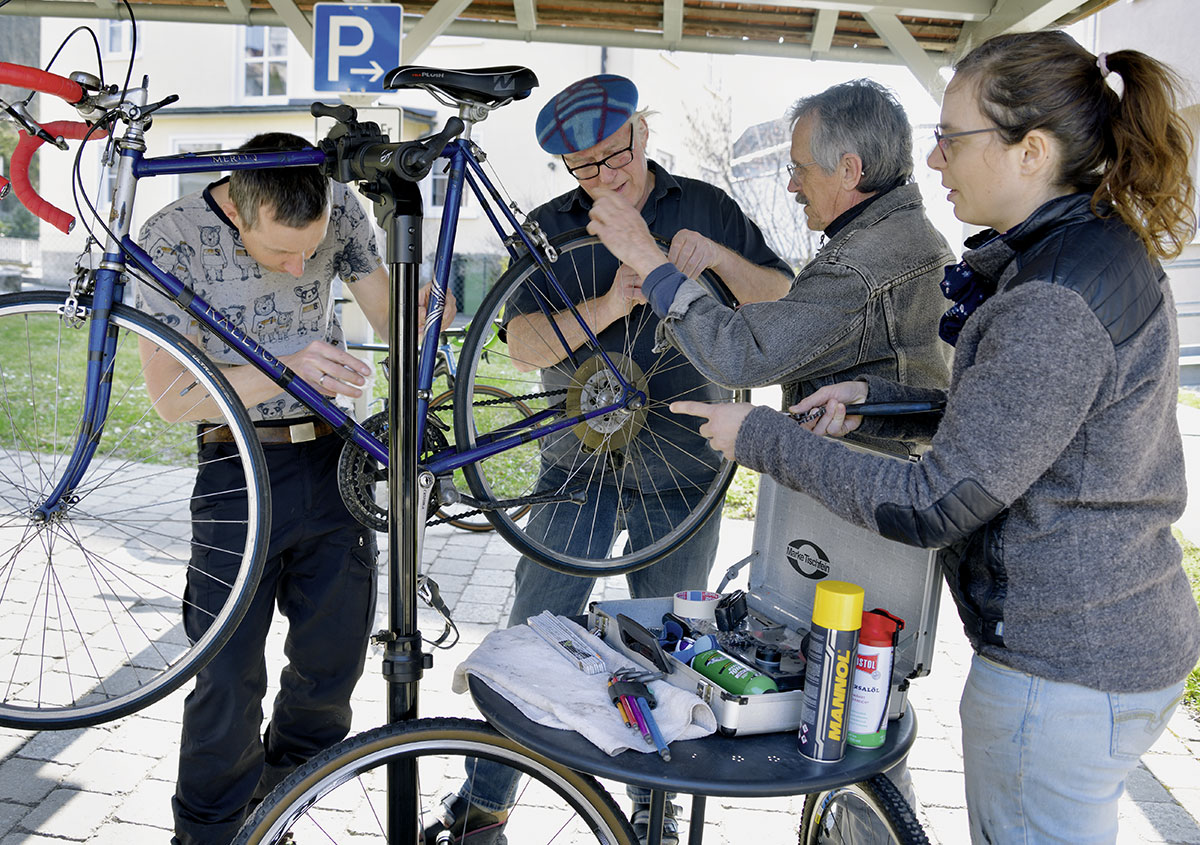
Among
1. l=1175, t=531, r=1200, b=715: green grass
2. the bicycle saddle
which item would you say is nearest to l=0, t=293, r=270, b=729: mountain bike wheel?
the bicycle saddle

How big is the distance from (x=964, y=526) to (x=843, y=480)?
0.16 metres

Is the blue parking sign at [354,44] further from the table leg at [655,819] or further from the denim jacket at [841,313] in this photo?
the table leg at [655,819]

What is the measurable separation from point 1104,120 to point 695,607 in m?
0.97

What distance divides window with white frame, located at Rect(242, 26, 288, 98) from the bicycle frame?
15.9 meters

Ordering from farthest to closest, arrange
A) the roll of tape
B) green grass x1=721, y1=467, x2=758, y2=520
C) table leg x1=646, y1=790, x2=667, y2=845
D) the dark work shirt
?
green grass x1=721, y1=467, x2=758, y2=520 < the dark work shirt < the roll of tape < table leg x1=646, y1=790, x2=667, y2=845

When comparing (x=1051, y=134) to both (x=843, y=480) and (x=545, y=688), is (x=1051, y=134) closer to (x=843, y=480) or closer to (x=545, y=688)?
(x=843, y=480)

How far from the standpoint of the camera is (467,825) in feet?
6.91

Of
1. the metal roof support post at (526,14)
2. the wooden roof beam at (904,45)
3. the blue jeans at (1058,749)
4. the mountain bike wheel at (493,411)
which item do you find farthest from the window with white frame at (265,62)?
the blue jeans at (1058,749)

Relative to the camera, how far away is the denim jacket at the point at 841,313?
1.66 m

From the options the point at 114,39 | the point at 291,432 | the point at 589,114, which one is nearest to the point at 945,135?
the point at 589,114

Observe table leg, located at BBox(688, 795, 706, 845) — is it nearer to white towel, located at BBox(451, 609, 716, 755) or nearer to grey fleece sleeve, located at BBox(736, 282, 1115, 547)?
white towel, located at BBox(451, 609, 716, 755)

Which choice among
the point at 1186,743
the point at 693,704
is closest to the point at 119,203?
the point at 693,704

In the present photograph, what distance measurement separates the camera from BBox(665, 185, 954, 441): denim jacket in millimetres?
1662

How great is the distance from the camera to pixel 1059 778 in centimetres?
130
